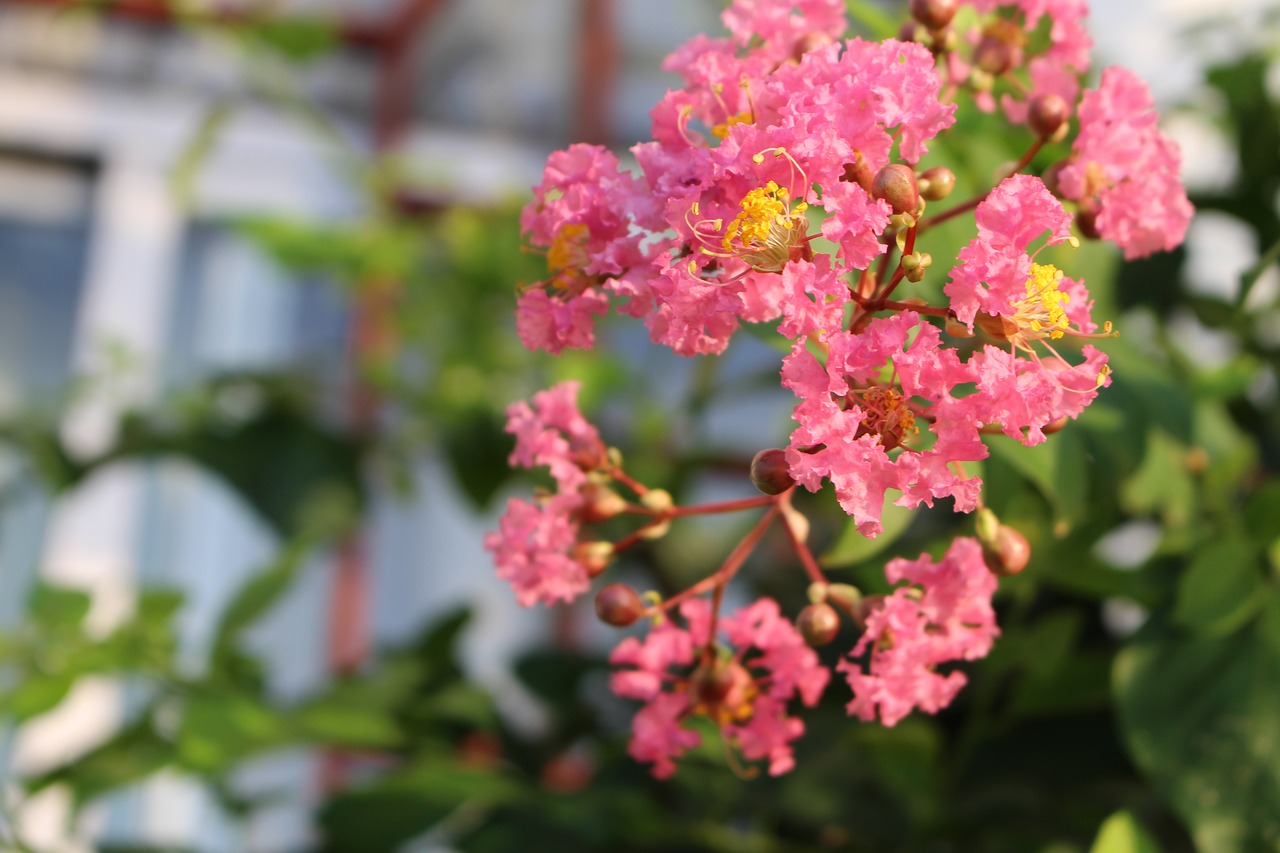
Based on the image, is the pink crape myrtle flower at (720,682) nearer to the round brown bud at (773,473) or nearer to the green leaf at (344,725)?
the round brown bud at (773,473)

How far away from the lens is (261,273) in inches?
51.7

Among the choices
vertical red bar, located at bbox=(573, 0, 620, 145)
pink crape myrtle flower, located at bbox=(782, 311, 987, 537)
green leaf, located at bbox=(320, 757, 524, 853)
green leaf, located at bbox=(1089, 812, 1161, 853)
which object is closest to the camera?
pink crape myrtle flower, located at bbox=(782, 311, 987, 537)

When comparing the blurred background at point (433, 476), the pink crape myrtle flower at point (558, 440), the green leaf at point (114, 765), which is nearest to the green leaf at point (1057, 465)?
the blurred background at point (433, 476)

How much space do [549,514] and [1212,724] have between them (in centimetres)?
23

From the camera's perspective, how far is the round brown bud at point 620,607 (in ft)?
0.93

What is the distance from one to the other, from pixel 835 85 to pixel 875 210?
28mm

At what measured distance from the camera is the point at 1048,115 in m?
0.29

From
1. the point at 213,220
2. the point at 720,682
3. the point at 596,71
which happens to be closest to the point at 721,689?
the point at 720,682

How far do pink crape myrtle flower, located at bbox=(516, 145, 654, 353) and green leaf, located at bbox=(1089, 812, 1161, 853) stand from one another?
8.3 inches

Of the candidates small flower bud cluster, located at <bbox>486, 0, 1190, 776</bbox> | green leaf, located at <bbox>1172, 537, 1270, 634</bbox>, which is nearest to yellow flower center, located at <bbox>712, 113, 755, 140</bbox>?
small flower bud cluster, located at <bbox>486, 0, 1190, 776</bbox>

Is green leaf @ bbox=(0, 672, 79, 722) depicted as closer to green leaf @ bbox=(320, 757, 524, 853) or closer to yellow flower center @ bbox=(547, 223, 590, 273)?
green leaf @ bbox=(320, 757, 524, 853)

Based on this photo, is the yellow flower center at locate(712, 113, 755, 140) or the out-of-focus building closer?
the yellow flower center at locate(712, 113, 755, 140)

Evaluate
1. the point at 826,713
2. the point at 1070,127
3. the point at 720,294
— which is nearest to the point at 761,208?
the point at 720,294

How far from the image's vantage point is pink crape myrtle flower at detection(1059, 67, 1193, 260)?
0.92 feet
